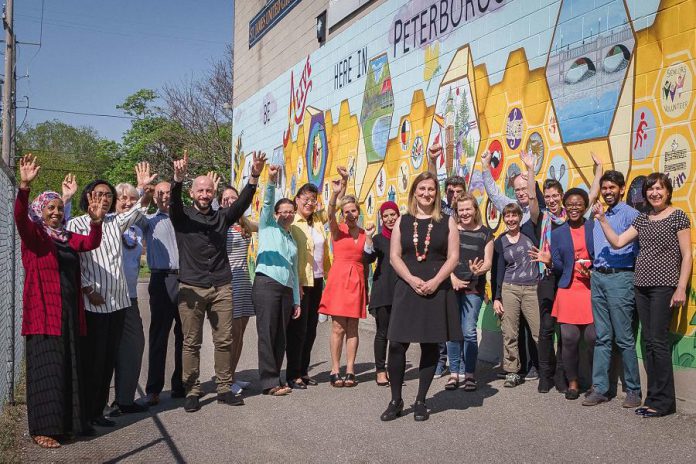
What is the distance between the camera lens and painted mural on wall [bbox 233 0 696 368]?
6.43 meters

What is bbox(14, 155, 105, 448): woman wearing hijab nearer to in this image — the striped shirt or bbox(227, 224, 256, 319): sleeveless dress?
the striped shirt

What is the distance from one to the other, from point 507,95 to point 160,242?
4449 mm

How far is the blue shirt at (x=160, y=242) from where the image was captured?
22.3 feet

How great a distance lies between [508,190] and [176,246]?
400 cm

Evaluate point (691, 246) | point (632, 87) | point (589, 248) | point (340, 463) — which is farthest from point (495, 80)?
point (340, 463)

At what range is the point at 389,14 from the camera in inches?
464

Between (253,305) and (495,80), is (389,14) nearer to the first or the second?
(495,80)

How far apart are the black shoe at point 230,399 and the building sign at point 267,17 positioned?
37.6 feet

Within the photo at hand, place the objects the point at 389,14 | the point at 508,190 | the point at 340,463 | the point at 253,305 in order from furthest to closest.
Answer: the point at 389,14 < the point at 508,190 < the point at 253,305 < the point at 340,463

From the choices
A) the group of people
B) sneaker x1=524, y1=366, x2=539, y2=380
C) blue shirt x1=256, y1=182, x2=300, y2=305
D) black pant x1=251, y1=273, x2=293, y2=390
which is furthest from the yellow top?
sneaker x1=524, y1=366, x2=539, y2=380

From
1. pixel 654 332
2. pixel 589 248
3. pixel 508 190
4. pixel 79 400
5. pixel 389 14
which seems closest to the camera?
pixel 79 400

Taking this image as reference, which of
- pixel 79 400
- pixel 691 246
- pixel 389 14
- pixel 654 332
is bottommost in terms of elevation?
pixel 79 400

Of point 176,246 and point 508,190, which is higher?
point 508,190

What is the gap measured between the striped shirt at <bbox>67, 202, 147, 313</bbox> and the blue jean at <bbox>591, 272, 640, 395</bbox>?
4.01m
